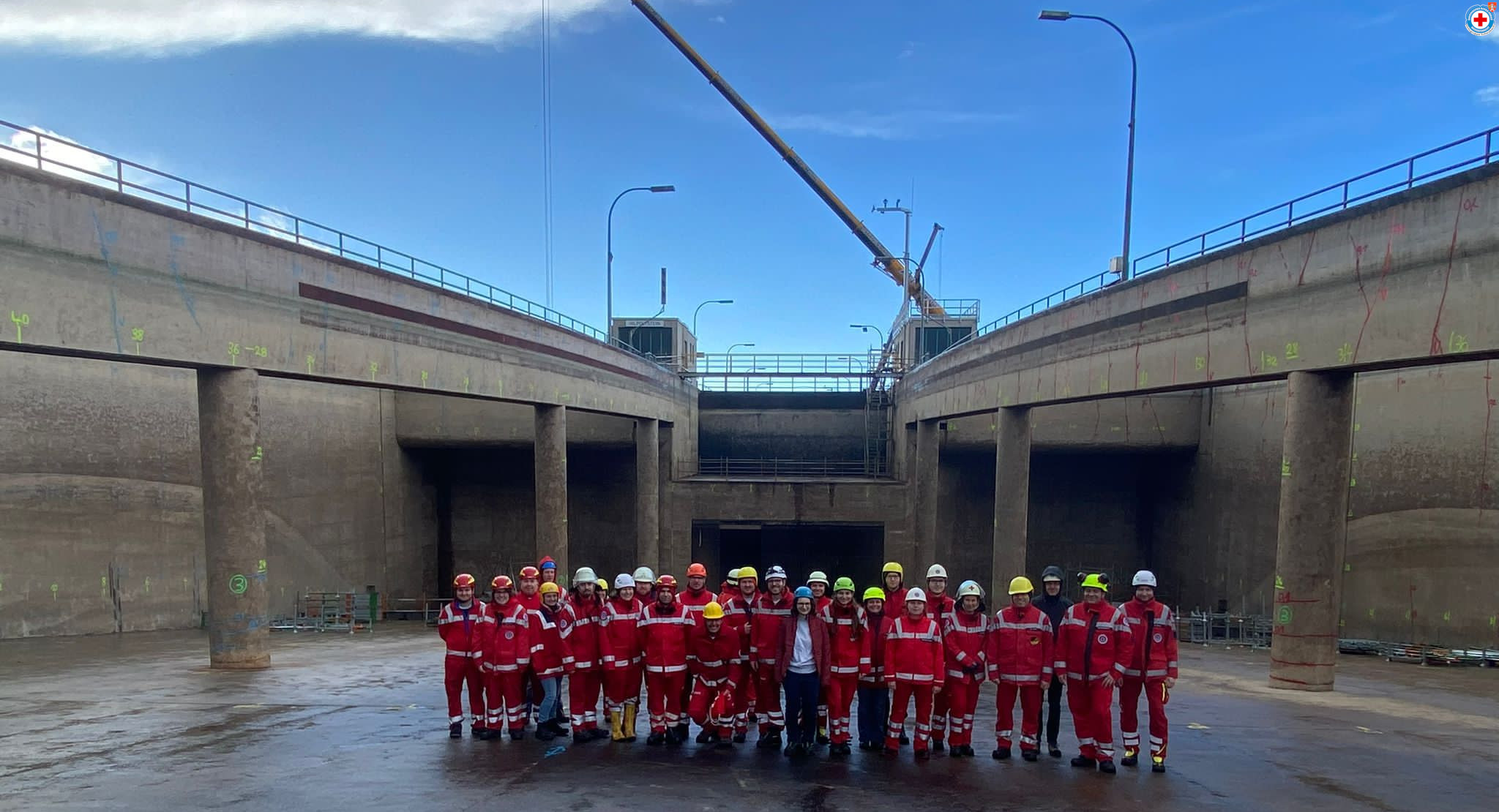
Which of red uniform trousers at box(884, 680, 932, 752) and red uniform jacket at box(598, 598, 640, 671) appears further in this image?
red uniform jacket at box(598, 598, 640, 671)

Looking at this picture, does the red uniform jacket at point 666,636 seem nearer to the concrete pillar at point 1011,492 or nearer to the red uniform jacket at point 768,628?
the red uniform jacket at point 768,628

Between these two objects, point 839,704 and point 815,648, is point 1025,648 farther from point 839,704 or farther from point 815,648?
point 815,648

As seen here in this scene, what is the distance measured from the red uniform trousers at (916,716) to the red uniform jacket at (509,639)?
365 cm

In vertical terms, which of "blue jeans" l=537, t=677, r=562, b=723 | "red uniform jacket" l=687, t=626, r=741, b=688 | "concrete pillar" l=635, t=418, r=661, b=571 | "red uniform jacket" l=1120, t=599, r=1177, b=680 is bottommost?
"concrete pillar" l=635, t=418, r=661, b=571

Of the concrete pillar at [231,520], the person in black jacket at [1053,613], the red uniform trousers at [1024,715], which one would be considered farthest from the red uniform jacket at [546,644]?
the concrete pillar at [231,520]

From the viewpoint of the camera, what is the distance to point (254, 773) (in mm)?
6488

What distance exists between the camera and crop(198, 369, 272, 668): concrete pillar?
12539 mm

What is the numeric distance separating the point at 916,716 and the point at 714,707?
1.98 m

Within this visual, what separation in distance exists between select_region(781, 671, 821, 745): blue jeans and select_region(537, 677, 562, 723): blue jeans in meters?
2.42

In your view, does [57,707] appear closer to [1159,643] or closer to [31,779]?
[31,779]

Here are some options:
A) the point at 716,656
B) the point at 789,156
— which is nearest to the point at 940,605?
the point at 716,656

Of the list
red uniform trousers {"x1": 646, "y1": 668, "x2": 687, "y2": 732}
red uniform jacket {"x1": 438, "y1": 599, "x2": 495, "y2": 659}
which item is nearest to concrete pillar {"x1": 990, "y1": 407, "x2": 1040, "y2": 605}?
red uniform trousers {"x1": 646, "y1": 668, "x2": 687, "y2": 732}

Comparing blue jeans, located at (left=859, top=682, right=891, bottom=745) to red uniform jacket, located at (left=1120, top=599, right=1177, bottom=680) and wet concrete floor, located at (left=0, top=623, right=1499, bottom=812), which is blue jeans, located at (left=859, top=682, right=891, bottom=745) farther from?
red uniform jacket, located at (left=1120, top=599, right=1177, bottom=680)

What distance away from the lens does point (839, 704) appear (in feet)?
23.3
